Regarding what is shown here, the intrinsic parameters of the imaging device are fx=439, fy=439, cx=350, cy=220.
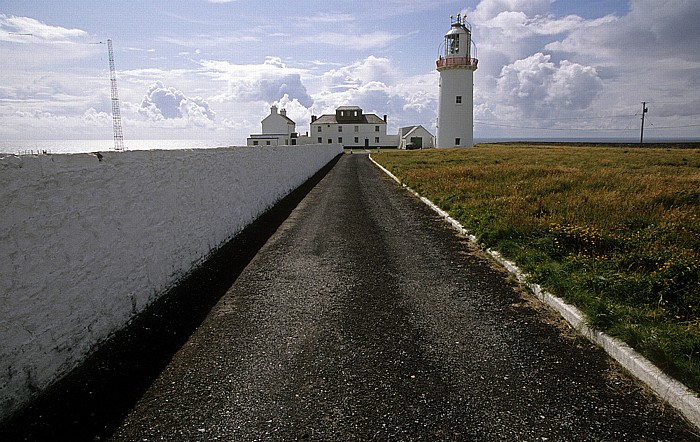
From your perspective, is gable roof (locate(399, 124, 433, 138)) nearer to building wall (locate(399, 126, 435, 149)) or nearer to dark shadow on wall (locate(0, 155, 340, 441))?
building wall (locate(399, 126, 435, 149))

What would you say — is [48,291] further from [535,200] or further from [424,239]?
[535,200]

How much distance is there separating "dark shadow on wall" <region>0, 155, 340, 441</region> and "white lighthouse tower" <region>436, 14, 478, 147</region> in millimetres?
52243

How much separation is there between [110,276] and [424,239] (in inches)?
235

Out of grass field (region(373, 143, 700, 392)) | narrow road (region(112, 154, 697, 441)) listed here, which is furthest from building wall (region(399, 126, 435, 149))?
narrow road (region(112, 154, 697, 441))

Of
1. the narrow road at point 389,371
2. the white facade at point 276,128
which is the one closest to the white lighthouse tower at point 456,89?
the white facade at point 276,128

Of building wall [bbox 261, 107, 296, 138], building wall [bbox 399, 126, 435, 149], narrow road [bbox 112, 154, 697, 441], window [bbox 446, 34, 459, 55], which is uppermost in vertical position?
window [bbox 446, 34, 459, 55]

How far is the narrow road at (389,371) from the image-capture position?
3.10m

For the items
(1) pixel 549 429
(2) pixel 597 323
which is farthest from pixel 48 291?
(2) pixel 597 323

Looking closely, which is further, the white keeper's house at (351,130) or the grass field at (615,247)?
the white keeper's house at (351,130)

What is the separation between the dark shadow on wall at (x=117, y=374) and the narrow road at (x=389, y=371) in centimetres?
15

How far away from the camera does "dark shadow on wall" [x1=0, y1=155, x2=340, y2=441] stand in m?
3.05

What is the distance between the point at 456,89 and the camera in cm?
5353

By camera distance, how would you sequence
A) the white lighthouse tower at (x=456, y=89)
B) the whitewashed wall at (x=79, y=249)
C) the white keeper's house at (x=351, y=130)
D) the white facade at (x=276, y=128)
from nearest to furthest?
the whitewashed wall at (x=79, y=249)
the white lighthouse tower at (x=456, y=89)
the white facade at (x=276, y=128)
the white keeper's house at (x=351, y=130)

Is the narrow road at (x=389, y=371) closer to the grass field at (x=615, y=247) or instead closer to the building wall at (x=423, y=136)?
the grass field at (x=615, y=247)
